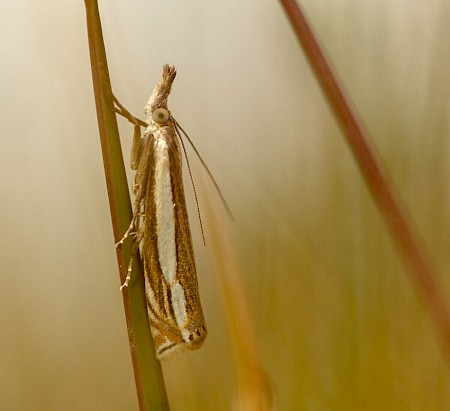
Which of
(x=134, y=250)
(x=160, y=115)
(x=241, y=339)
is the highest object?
(x=160, y=115)

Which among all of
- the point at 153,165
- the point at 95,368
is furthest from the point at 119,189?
the point at 95,368

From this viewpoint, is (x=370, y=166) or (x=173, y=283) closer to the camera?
(x=370, y=166)

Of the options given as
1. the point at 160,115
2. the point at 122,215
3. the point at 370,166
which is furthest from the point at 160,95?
the point at 370,166

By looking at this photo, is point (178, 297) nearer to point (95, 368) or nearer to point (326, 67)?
point (326, 67)

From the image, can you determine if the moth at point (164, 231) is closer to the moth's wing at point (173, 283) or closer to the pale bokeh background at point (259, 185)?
the moth's wing at point (173, 283)

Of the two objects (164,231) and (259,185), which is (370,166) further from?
(259,185)

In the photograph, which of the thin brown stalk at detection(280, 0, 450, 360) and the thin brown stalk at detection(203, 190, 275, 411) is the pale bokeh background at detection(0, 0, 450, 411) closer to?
the thin brown stalk at detection(203, 190, 275, 411)

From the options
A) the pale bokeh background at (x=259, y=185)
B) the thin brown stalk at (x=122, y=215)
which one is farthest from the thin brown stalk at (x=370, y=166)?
the pale bokeh background at (x=259, y=185)
